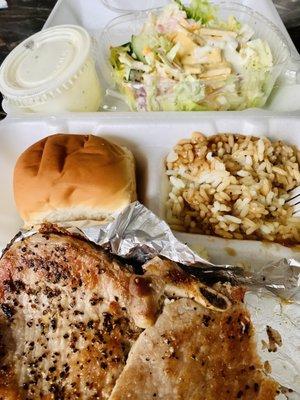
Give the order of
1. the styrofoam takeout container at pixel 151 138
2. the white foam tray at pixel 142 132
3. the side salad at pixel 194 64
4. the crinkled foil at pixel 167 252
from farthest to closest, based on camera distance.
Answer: the side salad at pixel 194 64 → the white foam tray at pixel 142 132 → the styrofoam takeout container at pixel 151 138 → the crinkled foil at pixel 167 252

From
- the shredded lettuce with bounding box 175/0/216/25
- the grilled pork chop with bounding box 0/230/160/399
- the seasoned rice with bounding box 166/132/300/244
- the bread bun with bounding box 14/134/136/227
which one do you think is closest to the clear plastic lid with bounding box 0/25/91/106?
the bread bun with bounding box 14/134/136/227

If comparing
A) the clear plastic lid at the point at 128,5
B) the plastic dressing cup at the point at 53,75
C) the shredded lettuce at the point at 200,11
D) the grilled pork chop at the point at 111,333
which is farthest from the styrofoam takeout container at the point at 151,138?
the clear plastic lid at the point at 128,5

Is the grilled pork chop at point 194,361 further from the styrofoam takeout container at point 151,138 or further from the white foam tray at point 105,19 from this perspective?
the white foam tray at point 105,19

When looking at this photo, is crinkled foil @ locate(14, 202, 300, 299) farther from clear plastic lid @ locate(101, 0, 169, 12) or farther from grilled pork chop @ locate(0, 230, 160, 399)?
clear plastic lid @ locate(101, 0, 169, 12)

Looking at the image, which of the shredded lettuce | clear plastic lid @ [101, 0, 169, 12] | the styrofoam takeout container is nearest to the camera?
the styrofoam takeout container

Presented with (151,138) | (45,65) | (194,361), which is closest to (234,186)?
(151,138)

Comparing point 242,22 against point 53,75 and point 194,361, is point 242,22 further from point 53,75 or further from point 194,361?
point 194,361

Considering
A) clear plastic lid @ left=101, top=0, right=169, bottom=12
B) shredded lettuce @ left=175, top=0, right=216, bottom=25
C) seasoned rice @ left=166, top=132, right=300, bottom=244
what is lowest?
seasoned rice @ left=166, top=132, right=300, bottom=244
